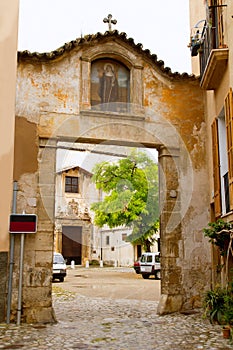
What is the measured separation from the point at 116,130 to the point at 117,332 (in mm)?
4304

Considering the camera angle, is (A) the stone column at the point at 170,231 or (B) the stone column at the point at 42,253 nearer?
(B) the stone column at the point at 42,253

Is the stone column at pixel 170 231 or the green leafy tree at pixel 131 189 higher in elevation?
the green leafy tree at pixel 131 189

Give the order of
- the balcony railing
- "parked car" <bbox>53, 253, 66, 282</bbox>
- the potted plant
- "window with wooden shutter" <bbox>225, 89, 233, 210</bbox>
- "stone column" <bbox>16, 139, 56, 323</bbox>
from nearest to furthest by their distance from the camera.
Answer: the potted plant, "window with wooden shutter" <bbox>225, 89, 233, 210</bbox>, "stone column" <bbox>16, 139, 56, 323</bbox>, the balcony railing, "parked car" <bbox>53, 253, 66, 282</bbox>

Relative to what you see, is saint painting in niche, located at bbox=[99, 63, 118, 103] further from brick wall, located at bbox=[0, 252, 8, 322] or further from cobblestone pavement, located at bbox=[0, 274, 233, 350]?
cobblestone pavement, located at bbox=[0, 274, 233, 350]

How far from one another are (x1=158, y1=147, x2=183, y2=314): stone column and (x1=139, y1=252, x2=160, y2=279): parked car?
11.8 meters

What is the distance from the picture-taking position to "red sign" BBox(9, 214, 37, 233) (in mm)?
8211

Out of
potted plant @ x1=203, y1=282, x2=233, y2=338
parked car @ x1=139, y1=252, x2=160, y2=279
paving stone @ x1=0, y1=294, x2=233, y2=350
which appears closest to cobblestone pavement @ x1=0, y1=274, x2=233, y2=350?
paving stone @ x1=0, y1=294, x2=233, y2=350

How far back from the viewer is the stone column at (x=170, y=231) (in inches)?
361

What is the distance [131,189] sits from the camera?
22.1 meters

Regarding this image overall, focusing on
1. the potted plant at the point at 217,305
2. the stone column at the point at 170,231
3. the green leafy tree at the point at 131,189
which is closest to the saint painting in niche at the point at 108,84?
the stone column at the point at 170,231

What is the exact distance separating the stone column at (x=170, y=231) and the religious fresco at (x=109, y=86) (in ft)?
4.96

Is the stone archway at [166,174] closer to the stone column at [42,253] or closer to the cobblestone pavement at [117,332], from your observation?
the stone column at [42,253]

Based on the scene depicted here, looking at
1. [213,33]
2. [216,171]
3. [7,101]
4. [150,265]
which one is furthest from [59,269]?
[213,33]

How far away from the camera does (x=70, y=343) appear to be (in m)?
6.53
